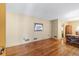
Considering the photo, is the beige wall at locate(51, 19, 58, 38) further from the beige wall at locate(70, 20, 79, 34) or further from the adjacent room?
the beige wall at locate(70, 20, 79, 34)

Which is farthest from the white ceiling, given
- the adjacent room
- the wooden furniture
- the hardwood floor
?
the hardwood floor

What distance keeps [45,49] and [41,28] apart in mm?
524

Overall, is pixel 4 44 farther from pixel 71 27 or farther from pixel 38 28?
pixel 71 27

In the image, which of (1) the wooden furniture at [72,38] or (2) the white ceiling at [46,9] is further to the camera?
(1) the wooden furniture at [72,38]

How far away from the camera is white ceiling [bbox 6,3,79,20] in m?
1.49

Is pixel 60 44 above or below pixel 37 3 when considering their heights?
below

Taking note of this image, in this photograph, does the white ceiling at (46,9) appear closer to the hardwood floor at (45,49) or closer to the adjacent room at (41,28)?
the adjacent room at (41,28)

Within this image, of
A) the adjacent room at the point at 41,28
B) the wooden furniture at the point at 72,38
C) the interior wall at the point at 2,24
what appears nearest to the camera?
the interior wall at the point at 2,24

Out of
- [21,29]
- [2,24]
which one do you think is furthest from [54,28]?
[2,24]

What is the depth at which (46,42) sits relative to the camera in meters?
1.80

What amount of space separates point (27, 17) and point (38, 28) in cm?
33

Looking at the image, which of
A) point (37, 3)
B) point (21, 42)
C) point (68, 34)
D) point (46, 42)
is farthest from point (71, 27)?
point (21, 42)

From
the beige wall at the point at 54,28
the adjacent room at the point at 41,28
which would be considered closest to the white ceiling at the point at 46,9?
the adjacent room at the point at 41,28

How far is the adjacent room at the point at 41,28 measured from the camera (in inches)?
58.7
